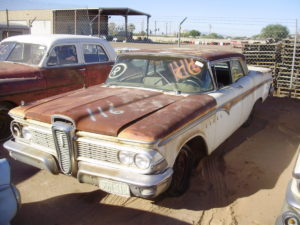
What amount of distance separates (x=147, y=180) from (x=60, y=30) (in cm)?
2574

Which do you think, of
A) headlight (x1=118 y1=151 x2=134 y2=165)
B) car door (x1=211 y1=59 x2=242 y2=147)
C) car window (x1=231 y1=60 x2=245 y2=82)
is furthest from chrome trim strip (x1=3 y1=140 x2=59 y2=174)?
car window (x1=231 y1=60 x2=245 y2=82)

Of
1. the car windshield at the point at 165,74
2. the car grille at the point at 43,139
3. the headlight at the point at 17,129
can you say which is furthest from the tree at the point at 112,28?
the car grille at the point at 43,139

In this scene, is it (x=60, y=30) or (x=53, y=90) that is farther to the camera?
(x=60, y=30)

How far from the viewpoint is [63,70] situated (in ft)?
19.6

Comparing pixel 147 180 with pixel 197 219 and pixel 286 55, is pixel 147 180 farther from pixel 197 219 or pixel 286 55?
pixel 286 55

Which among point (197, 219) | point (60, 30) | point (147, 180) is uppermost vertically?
point (60, 30)

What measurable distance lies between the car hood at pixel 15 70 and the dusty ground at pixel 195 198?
1.35 m

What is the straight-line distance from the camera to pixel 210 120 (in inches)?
148

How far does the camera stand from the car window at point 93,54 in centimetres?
658

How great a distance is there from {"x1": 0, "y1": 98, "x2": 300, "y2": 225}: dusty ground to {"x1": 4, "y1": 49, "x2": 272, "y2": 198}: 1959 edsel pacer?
32 cm

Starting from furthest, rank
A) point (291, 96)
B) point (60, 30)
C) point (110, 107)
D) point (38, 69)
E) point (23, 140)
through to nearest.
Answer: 1. point (60, 30)
2. point (291, 96)
3. point (38, 69)
4. point (23, 140)
5. point (110, 107)

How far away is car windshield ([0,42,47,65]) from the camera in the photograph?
5902mm

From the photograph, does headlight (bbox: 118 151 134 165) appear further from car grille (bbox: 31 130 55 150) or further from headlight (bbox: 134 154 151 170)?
car grille (bbox: 31 130 55 150)

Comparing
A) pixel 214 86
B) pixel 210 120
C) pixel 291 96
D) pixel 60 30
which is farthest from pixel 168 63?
pixel 60 30
